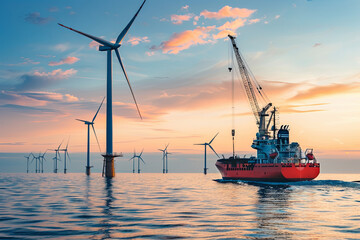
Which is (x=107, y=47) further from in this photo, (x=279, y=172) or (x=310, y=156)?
(x=310, y=156)

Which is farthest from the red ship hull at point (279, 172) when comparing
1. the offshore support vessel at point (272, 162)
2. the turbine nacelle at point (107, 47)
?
the turbine nacelle at point (107, 47)

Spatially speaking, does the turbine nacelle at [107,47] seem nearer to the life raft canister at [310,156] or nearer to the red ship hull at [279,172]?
the red ship hull at [279,172]

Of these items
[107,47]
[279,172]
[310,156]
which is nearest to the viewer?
[279,172]

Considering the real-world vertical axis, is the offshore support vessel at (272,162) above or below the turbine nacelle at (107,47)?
below

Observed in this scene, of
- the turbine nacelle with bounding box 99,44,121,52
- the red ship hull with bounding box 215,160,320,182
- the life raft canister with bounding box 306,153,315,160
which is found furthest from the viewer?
the turbine nacelle with bounding box 99,44,121,52

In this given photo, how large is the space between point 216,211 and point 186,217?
7069 mm

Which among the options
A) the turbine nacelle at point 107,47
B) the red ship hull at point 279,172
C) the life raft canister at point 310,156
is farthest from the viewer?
the turbine nacelle at point 107,47

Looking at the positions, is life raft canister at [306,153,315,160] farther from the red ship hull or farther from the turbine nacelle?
the turbine nacelle

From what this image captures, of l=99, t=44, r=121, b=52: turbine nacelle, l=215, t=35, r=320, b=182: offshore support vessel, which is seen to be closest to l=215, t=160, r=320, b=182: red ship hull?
l=215, t=35, r=320, b=182: offshore support vessel

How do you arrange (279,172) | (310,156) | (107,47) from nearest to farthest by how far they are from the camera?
(279,172) < (310,156) < (107,47)

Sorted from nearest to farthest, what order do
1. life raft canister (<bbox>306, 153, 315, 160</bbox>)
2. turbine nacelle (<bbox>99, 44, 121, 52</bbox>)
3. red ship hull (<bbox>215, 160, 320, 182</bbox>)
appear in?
red ship hull (<bbox>215, 160, 320, 182</bbox>) → life raft canister (<bbox>306, 153, 315, 160</bbox>) → turbine nacelle (<bbox>99, 44, 121, 52</bbox>)

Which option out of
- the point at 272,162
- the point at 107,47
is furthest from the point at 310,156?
the point at 107,47

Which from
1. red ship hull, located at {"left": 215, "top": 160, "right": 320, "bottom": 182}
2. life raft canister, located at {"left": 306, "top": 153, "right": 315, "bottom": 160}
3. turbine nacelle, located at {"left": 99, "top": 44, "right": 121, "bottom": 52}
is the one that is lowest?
red ship hull, located at {"left": 215, "top": 160, "right": 320, "bottom": 182}

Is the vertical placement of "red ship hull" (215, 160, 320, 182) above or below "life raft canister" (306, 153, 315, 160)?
below
